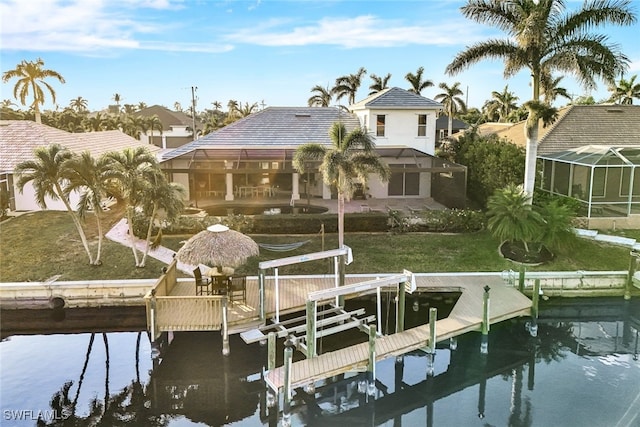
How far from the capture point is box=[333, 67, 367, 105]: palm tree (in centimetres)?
4872

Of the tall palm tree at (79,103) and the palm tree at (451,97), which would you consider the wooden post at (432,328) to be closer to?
the palm tree at (451,97)

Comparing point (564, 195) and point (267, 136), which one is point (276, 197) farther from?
point (564, 195)

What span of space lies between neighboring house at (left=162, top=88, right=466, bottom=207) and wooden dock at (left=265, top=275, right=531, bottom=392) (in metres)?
10.3

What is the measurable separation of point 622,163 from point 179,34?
22.9m

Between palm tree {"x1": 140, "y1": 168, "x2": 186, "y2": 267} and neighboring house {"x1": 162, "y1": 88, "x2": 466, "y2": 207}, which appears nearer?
palm tree {"x1": 140, "y1": 168, "x2": 186, "y2": 267}

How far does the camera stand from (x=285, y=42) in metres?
28.4

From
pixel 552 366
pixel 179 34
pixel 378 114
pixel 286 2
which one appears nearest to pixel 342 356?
pixel 552 366

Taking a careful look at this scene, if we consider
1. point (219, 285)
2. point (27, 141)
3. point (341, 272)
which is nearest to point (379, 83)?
point (27, 141)

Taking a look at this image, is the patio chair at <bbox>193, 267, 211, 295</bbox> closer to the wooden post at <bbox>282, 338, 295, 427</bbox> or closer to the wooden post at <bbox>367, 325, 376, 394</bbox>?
the wooden post at <bbox>282, 338, 295, 427</bbox>

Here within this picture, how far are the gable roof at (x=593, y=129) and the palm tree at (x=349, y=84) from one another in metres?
23.9

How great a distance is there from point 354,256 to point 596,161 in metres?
12.0

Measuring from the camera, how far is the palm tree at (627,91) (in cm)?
4359

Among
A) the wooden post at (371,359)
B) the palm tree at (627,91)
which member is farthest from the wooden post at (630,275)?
the palm tree at (627,91)

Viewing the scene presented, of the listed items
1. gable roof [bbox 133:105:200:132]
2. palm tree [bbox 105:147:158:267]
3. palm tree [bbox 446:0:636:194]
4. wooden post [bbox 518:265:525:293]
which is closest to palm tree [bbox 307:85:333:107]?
gable roof [bbox 133:105:200:132]
